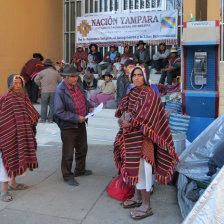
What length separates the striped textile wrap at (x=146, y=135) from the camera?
321cm

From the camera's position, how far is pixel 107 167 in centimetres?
507

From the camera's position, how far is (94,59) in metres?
11.0

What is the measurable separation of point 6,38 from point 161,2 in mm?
5654

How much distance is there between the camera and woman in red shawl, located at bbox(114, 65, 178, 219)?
3221mm

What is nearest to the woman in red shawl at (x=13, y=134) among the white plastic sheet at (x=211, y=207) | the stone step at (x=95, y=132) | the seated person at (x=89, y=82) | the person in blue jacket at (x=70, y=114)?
the person in blue jacket at (x=70, y=114)

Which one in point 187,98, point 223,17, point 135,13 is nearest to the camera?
point 187,98

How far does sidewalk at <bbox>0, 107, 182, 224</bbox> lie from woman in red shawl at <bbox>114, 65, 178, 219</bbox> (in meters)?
0.27

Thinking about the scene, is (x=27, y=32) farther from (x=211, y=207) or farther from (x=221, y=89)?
(x=211, y=207)

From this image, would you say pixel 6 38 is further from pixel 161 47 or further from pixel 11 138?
pixel 11 138

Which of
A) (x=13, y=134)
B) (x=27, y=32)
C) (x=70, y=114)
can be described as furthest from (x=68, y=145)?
(x=27, y=32)

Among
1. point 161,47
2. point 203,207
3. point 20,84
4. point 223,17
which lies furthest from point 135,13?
point 203,207

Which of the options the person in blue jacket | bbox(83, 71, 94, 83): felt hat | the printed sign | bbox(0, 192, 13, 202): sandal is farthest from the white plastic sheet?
the printed sign

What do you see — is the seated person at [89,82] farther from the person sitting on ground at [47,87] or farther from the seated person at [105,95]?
the person sitting on ground at [47,87]

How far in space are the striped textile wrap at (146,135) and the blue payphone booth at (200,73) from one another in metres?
3.01
